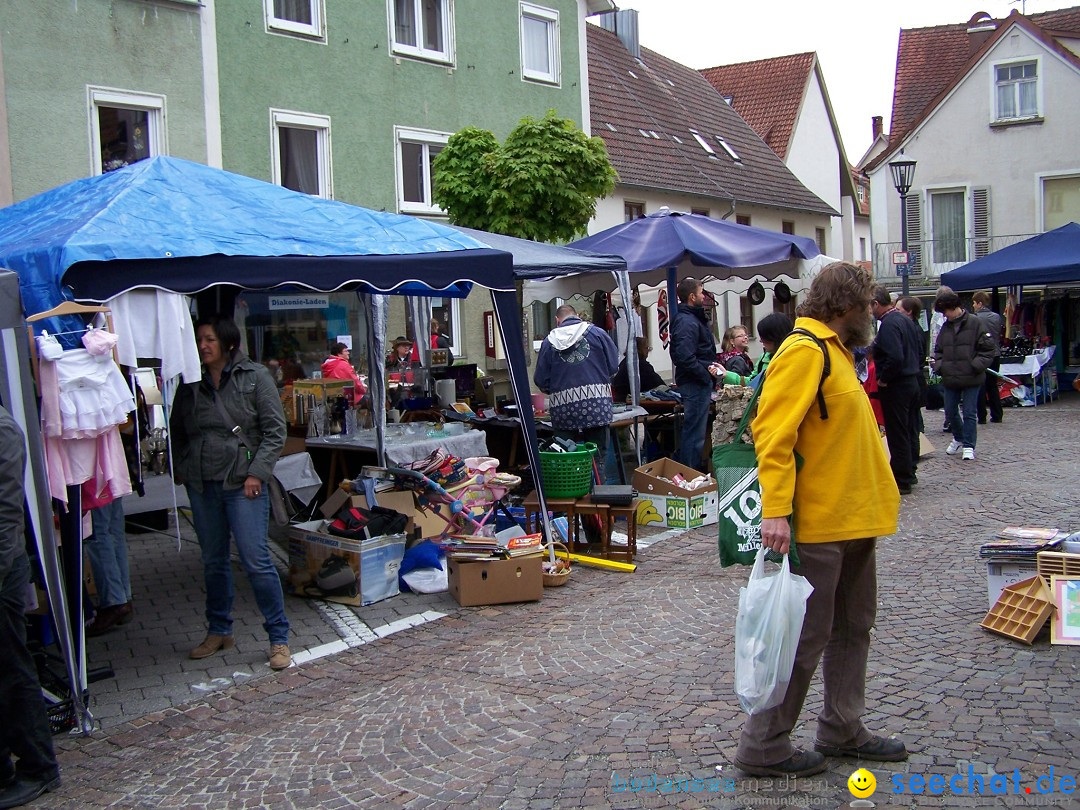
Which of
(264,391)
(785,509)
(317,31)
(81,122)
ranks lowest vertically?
(785,509)

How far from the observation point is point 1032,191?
99.7 feet

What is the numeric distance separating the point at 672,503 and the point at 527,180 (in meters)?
6.95

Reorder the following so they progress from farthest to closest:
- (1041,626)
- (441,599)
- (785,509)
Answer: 1. (441,599)
2. (1041,626)
3. (785,509)

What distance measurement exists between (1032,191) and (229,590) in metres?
29.8

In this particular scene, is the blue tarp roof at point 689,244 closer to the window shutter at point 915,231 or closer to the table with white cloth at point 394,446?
the table with white cloth at point 394,446

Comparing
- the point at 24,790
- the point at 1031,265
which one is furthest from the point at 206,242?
the point at 1031,265

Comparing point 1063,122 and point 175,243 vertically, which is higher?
point 1063,122

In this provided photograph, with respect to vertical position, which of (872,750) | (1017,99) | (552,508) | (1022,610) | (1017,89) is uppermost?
(1017,89)

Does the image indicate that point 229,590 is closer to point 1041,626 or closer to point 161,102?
point 1041,626

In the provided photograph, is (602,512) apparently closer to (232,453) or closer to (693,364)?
(693,364)

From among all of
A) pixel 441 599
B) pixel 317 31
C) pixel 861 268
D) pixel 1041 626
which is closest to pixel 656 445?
pixel 441 599

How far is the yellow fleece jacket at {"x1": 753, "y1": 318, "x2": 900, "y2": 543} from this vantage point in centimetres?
388

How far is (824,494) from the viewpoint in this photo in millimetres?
3947

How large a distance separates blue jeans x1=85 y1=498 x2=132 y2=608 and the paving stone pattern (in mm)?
286
